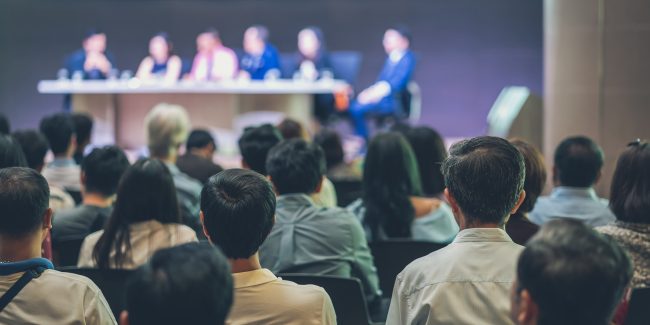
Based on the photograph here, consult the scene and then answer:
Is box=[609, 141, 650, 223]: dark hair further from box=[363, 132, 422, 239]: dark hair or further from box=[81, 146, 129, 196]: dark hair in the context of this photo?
box=[81, 146, 129, 196]: dark hair

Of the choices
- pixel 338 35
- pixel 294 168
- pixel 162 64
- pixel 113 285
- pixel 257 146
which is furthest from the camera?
pixel 338 35

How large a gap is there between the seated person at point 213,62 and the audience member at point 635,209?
287 inches

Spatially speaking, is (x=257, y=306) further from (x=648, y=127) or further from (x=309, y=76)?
(x=309, y=76)

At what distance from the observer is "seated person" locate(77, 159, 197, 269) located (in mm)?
3014

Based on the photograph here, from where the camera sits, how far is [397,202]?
363 cm

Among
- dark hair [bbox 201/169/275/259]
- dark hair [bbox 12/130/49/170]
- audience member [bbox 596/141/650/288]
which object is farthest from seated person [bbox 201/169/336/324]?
dark hair [bbox 12/130/49/170]

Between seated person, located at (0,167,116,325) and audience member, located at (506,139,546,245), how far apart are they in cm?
141

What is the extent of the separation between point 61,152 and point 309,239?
7.79 ft

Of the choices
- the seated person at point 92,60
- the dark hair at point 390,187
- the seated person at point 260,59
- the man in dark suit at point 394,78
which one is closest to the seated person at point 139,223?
the dark hair at point 390,187

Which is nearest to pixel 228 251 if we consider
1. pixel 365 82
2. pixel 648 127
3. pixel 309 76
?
pixel 648 127

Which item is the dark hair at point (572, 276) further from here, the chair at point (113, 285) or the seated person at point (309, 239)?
the seated person at point (309, 239)

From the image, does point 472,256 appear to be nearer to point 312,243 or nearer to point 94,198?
point 312,243

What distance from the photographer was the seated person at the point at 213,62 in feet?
32.0

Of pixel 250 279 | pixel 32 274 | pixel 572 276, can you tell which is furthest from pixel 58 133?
pixel 572 276
